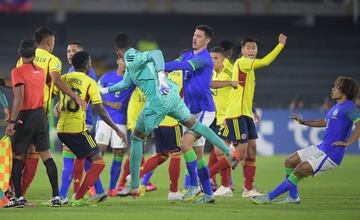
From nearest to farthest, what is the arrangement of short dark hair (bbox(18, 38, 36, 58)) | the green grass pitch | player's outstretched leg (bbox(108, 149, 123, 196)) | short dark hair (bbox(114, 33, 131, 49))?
1. the green grass pitch
2. short dark hair (bbox(18, 38, 36, 58))
3. short dark hair (bbox(114, 33, 131, 49))
4. player's outstretched leg (bbox(108, 149, 123, 196))

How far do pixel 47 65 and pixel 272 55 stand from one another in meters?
3.39

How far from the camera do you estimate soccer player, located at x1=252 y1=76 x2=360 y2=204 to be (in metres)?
11.9

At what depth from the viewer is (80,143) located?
11.9 m

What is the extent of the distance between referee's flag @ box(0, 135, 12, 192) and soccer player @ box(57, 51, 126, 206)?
2.37ft

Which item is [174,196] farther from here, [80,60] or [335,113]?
[335,113]

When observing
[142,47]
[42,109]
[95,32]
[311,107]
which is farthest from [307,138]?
[42,109]

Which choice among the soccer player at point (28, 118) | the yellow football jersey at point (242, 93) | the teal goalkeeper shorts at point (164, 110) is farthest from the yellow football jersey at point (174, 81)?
the soccer player at point (28, 118)

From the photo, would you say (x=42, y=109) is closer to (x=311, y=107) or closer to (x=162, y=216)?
(x=162, y=216)

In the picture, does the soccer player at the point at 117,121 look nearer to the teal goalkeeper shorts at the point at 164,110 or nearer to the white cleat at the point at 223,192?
the white cleat at the point at 223,192

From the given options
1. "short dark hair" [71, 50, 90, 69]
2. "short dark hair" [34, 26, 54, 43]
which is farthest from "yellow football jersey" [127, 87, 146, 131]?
"short dark hair" [71, 50, 90, 69]

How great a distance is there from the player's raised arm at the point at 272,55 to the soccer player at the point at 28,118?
3.55 m

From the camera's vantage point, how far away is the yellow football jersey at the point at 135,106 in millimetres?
15672

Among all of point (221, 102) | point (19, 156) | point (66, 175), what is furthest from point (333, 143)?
point (221, 102)

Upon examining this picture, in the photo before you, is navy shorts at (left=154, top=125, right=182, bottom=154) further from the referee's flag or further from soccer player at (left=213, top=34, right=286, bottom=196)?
the referee's flag
